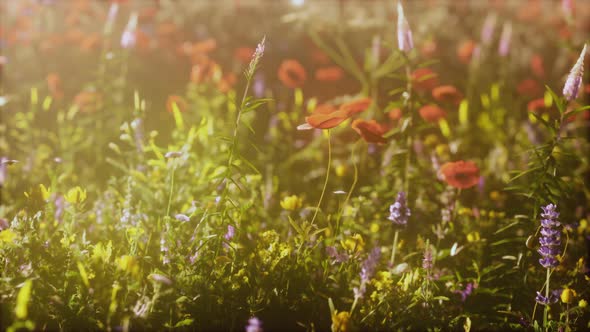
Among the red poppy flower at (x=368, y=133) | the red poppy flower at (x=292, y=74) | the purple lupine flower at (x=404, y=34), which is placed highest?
the purple lupine flower at (x=404, y=34)

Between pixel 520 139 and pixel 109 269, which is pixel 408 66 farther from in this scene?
pixel 520 139

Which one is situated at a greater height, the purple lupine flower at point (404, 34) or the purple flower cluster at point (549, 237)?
the purple lupine flower at point (404, 34)

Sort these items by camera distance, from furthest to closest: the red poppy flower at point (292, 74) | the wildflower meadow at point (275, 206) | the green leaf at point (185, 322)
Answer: the red poppy flower at point (292, 74) → the wildflower meadow at point (275, 206) → the green leaf at point (185, 322)

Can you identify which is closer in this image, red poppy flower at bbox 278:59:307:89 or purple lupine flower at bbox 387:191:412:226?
purple lupine flower at bbox 387:191:412:226

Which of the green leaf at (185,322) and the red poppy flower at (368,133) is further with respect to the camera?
the red poppy flower at (368,133)

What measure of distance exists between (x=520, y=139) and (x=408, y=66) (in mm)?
1710

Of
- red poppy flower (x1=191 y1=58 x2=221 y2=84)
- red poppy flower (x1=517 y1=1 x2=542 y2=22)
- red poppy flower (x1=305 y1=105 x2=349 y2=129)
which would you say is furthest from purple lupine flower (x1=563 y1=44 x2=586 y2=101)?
red poppy flower (x1=517 y1=1 x2=542 y2=22)

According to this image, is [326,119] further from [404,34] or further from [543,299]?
[543,299]

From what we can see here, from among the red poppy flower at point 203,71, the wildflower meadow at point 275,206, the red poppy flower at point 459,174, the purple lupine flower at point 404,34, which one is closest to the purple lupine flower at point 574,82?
the wildflower meadow at point 275,206

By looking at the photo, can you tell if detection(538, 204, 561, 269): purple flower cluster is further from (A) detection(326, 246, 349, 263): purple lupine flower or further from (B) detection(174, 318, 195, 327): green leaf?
(B) detection(174, 318, 195, 327): green leaf

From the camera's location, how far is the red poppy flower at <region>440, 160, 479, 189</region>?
6.98 ft

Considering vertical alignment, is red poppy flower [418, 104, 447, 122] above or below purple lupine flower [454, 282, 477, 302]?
above

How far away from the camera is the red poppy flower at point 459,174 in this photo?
2.13m

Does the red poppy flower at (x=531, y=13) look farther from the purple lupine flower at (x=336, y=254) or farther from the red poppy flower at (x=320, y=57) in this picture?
the purple lupine flower at (x=336, y=254)
